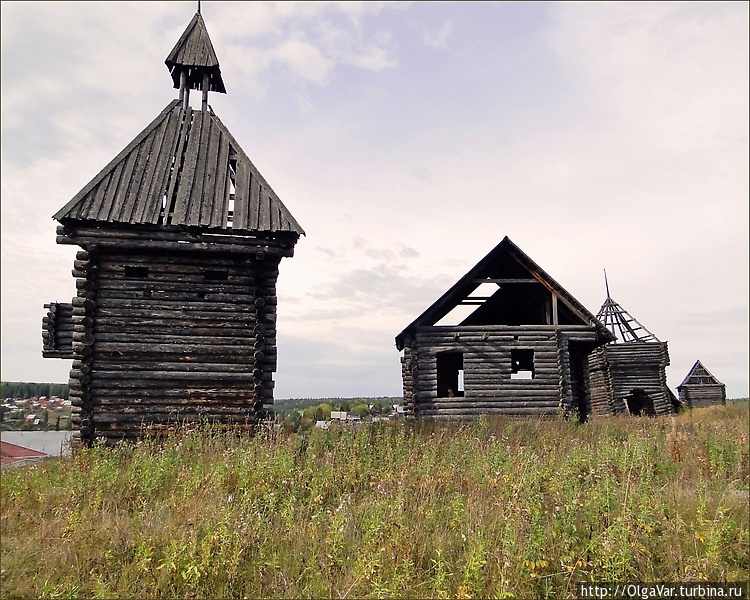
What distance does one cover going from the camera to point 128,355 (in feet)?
36.9

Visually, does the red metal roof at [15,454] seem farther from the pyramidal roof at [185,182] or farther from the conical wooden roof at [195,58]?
the conical wooden roof at [195,58]

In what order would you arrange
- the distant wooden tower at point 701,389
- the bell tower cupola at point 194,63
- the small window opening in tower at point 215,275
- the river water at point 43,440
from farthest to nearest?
the distant wooden tower at point 701,389 < the bell tower cupola at point 194,63 < the small window opening in tower at point 215,275 < the river water at point 43,440

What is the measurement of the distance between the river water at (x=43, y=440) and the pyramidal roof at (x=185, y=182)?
4.48 m

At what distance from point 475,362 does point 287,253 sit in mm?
7496

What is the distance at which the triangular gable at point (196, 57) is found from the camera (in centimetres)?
1491

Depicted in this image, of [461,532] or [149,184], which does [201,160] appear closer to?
[149,184]

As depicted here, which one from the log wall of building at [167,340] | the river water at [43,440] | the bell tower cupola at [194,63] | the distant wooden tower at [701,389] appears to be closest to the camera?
the river water at [43,440]

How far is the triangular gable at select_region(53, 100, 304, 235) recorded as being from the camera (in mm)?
11539

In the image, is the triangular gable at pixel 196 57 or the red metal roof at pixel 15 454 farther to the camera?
the triangular gable at pixel 196 57

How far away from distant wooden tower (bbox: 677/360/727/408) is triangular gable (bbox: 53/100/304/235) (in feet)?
132

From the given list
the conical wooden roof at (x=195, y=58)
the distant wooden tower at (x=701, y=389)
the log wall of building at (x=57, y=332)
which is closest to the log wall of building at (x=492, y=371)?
the log wall of building at (x=57, y=332)

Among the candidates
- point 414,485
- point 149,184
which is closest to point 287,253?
point 149,184

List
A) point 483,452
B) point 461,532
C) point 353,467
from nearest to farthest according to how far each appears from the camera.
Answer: point 461,532 < point 353,467 < point 483,452

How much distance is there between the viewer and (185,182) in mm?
12594
